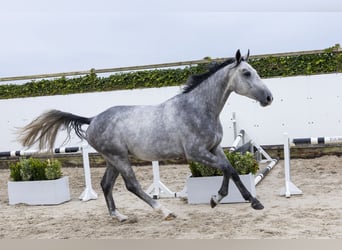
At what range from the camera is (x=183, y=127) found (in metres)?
3.83

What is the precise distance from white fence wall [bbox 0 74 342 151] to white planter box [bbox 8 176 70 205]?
110 inches

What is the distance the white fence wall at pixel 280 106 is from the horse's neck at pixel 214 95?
434cm

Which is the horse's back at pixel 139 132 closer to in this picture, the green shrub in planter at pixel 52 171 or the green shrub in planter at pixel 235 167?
the green shrub in planter at pixel 235 167

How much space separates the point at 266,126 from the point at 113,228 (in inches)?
188

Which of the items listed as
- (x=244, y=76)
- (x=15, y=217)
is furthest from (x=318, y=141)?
(x=15, y=217)

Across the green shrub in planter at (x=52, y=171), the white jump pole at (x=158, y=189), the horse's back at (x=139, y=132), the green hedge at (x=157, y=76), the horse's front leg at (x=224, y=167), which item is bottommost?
the white jump pole at (x=158, y=189)

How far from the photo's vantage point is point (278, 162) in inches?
308

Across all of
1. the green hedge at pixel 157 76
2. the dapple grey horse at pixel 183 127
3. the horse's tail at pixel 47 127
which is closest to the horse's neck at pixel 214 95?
the dapple grey horse at pixel 183 127

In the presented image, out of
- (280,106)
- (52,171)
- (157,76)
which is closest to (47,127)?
(52,171)

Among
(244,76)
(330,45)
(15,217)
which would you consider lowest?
(15,217)

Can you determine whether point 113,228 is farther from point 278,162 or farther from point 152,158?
point 278,162

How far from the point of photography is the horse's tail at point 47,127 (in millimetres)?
4332

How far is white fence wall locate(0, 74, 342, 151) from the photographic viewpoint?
7.73m

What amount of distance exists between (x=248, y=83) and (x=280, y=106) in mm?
4575
